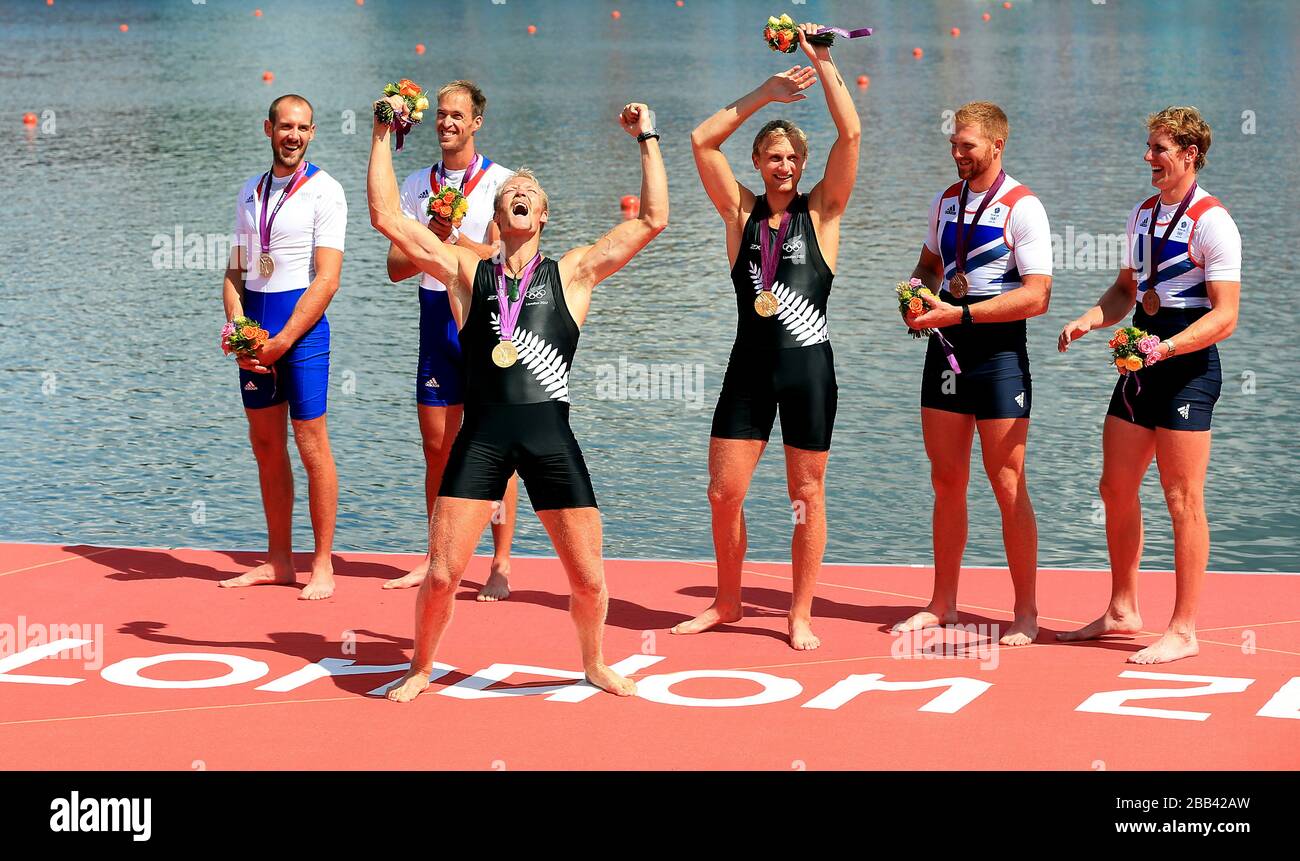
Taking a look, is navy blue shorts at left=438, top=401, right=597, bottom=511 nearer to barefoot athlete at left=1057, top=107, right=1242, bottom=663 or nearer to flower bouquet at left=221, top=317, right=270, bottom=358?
flower bouquet at left=221, top=317, right=270, bottom=358

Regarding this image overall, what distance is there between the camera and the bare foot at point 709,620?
820 cm

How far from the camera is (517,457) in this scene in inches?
274

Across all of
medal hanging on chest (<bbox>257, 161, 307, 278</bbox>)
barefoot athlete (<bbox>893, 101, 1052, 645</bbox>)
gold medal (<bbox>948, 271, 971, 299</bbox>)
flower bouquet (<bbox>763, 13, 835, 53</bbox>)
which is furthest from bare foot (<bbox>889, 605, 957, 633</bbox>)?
medal hanging on chest (<bbox>257, 161, 307, 278</bbox>)

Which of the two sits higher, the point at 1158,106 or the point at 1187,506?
the point at 1158,106

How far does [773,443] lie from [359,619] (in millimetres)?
4919

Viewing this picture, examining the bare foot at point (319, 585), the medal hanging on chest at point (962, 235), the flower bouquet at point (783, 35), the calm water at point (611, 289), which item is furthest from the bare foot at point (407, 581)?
the flower bouquet at point (783, 35)

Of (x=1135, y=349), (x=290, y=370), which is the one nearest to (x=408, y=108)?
(x=290, y=370)

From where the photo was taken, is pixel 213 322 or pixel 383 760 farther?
pixel 213 322

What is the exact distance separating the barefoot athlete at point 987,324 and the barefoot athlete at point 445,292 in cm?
209

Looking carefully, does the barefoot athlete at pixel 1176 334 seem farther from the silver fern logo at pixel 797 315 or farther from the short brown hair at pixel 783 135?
the short brown hair at pixel 783 135

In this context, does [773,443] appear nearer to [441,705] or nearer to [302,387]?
[302,387]

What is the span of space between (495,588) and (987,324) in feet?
9.12

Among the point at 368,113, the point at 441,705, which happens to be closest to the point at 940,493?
the point at 441,705

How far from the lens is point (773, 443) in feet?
41.7
